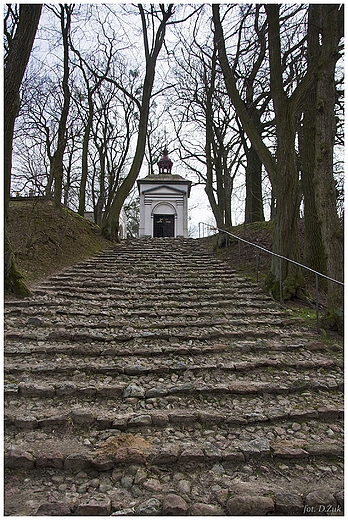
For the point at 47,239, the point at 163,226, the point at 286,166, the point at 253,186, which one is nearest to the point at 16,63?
the point at 47,239

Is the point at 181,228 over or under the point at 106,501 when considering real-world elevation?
over

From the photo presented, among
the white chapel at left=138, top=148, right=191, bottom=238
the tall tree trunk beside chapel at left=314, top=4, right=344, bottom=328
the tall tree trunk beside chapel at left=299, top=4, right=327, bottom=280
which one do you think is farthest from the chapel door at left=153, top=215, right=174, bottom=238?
the tall tree trunk beside chapel at left=314, top=4, right=344, bottom=328

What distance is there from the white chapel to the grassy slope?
12576 millimetres

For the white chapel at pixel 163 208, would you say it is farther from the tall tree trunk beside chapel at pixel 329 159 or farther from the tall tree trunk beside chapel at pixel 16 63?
the tall tree trunk beside chapel at pixel 329 159

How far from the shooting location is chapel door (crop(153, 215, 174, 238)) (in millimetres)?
26300

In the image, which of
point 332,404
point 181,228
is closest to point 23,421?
point 332,404

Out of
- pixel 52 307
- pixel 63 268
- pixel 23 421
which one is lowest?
pixel 23 421

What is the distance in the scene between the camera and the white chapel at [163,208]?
26.2 metres

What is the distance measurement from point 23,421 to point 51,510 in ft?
3.42

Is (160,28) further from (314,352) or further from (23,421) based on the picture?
(23,421)

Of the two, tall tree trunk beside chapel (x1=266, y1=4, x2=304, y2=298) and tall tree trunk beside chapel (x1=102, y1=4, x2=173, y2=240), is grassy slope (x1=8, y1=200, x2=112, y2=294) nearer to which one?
tall tree trunk beside chapel (x1=102, y1=4, x2=173, y2=240)

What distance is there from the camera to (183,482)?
8.57ft

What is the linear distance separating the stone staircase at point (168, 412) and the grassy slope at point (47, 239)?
2739mm

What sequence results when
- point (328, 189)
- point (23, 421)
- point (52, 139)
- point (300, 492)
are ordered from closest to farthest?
point (300, 492) < point (23, 421) < point (328, 189) < point (52, 139)
